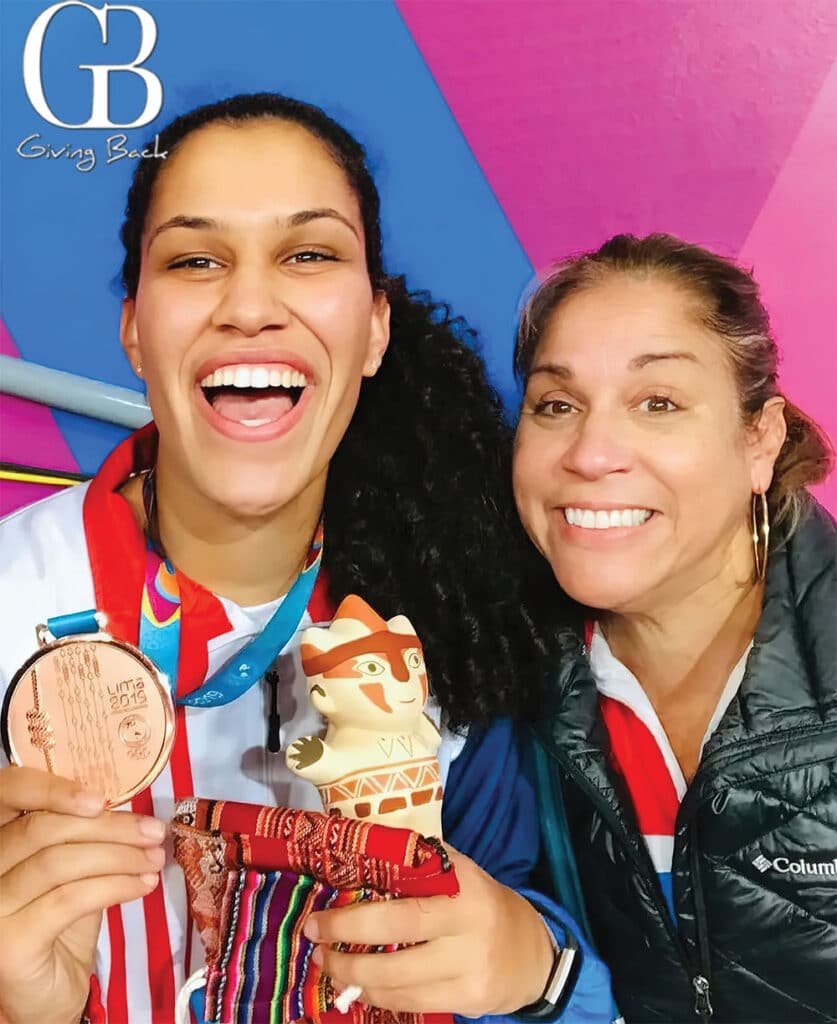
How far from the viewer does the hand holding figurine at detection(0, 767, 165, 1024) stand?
2.63ft

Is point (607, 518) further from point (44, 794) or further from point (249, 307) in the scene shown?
point (44, 794)

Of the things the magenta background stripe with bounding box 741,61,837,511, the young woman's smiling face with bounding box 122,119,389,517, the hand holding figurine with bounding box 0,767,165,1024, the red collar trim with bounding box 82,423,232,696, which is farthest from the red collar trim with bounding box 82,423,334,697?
the magenta background stripe with bounding box 741,61,837,511

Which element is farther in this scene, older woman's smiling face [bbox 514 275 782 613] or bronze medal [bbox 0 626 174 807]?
older woman's smiling face [bbox 514 275 782 613]

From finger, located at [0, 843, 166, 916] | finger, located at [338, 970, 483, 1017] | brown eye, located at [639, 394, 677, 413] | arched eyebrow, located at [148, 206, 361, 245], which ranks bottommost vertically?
finger, located at [338, 970, 483, 1017]

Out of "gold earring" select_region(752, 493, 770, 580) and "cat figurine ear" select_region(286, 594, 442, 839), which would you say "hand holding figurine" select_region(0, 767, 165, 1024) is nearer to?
"cat figurine ear" select_region(286, 594, 442, 839)

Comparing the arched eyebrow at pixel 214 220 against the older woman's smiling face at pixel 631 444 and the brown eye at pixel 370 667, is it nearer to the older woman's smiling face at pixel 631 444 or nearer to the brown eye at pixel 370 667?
the older woman's smiling face at pixel 631 444

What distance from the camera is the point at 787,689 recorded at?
1006mm

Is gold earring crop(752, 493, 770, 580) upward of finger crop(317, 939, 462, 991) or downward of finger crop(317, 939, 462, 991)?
upward

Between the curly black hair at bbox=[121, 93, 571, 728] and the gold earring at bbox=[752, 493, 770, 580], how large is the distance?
0.25m

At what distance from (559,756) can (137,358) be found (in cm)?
68

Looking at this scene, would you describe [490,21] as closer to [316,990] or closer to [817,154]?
[817,154]

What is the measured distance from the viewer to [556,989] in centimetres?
97

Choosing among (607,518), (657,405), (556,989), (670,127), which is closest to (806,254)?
(670,127)

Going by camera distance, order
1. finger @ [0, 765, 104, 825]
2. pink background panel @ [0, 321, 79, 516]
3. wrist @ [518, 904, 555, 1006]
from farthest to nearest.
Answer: pink background panel @ [0, 321, 79, 516] < wrist @ [518, 904, 555, 1006] < finger @ [0, 765, 104, 825]
